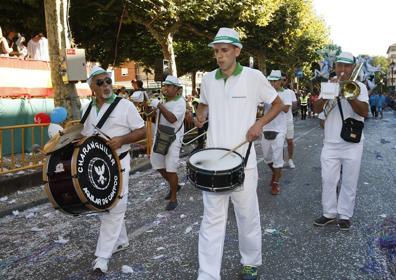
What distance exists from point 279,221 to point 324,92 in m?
1.72

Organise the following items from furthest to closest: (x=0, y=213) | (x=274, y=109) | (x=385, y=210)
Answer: (x=0, y=213) < (x=385, y=210) < (x=274, y=109)

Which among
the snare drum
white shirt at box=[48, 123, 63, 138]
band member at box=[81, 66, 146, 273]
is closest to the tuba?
the snare drum

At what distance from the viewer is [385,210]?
5863 millimetres

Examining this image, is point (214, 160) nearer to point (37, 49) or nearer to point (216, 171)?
point (216, 171)

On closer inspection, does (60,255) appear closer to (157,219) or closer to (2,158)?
(157,219)

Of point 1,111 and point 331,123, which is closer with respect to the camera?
point 331,123

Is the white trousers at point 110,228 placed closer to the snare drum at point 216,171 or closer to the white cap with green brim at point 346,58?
the snare drum at point 216,171

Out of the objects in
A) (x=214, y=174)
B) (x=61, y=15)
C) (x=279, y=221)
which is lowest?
(x=279, y=221)

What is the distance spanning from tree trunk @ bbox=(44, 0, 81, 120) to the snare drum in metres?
6.96

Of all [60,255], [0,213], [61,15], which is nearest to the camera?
[60,255]

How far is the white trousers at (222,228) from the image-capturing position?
141 inches

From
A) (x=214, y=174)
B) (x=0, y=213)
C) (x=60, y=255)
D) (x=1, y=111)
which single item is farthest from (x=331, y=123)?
(x=1, y=111)

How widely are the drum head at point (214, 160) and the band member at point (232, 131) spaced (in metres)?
0.12

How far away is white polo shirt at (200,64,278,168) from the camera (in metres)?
3.68
